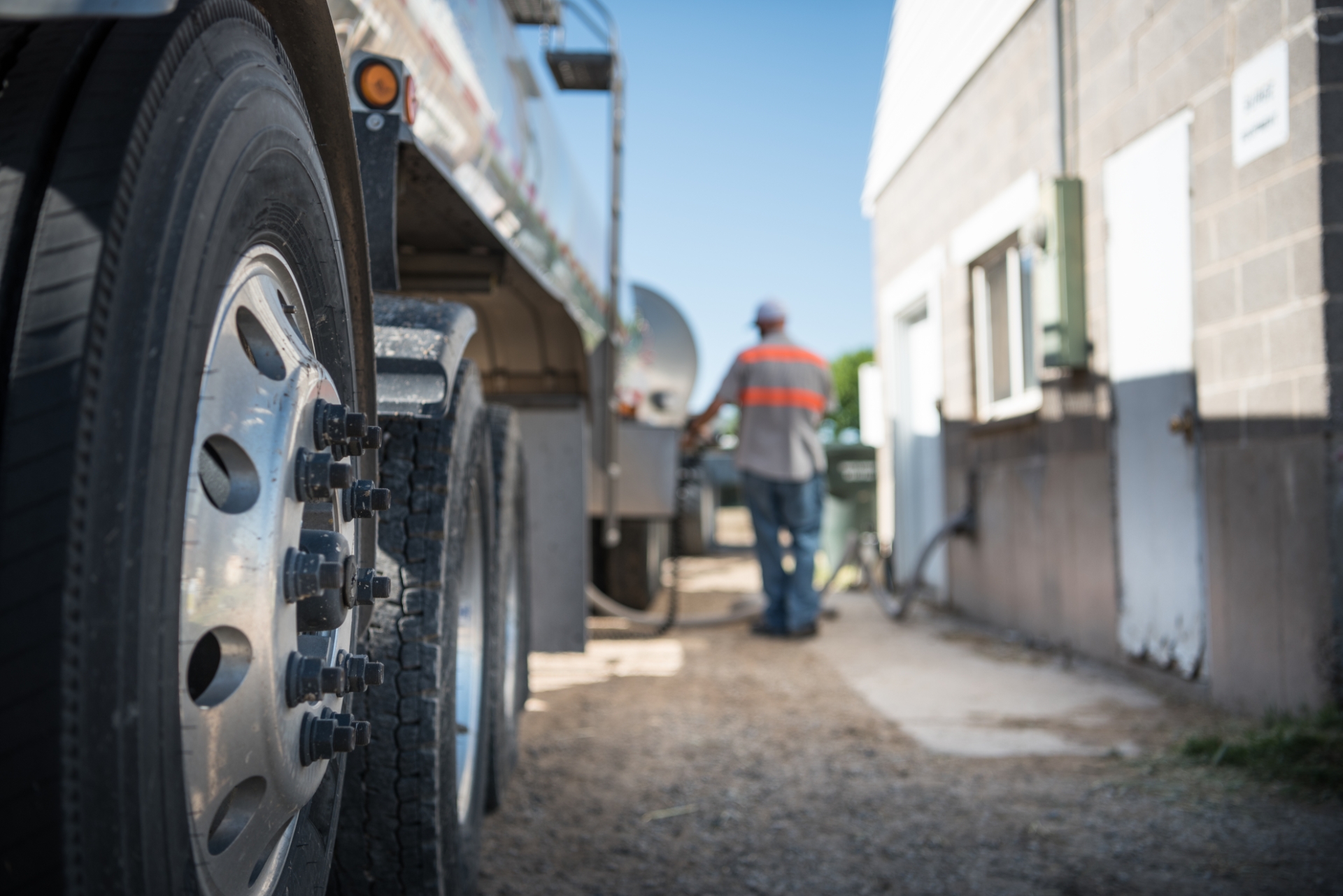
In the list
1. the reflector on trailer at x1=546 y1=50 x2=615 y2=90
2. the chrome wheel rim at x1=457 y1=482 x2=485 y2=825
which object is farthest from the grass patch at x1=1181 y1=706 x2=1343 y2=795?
the reflector on trailer at x1=546 y1=50 x2=615 y2=90

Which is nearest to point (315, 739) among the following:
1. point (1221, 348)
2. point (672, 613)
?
point (1221, 348)

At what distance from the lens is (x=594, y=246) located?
197 inches

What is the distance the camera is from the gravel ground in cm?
244

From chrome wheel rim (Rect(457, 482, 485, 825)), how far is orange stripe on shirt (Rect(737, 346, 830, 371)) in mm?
4302

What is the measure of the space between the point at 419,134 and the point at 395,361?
0.50m

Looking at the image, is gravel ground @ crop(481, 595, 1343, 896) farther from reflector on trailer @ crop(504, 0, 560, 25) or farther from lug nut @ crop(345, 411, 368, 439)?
reflector on trailer @ crop(504, 0, 560, 25)

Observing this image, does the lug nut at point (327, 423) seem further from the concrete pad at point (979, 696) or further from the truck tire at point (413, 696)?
the concrete pad at point (979, 696)

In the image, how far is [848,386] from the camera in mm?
36906

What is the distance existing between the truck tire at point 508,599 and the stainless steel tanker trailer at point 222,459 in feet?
Answer: 1.72

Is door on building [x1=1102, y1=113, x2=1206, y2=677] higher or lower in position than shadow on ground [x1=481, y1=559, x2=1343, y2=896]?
higher

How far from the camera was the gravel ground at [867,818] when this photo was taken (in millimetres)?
2441

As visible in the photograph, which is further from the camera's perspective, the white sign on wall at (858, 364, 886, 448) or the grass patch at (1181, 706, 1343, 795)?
the white sign on wall at (858, 364, 886, 448)

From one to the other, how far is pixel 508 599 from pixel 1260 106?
3085mm

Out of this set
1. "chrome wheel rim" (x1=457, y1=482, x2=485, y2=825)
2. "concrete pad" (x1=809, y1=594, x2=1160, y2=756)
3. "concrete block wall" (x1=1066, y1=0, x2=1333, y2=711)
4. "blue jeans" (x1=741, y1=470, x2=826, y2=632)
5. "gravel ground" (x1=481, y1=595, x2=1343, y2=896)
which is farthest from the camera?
"blue jeans" (x1=741, y1=470, x2=826, y2=632)
